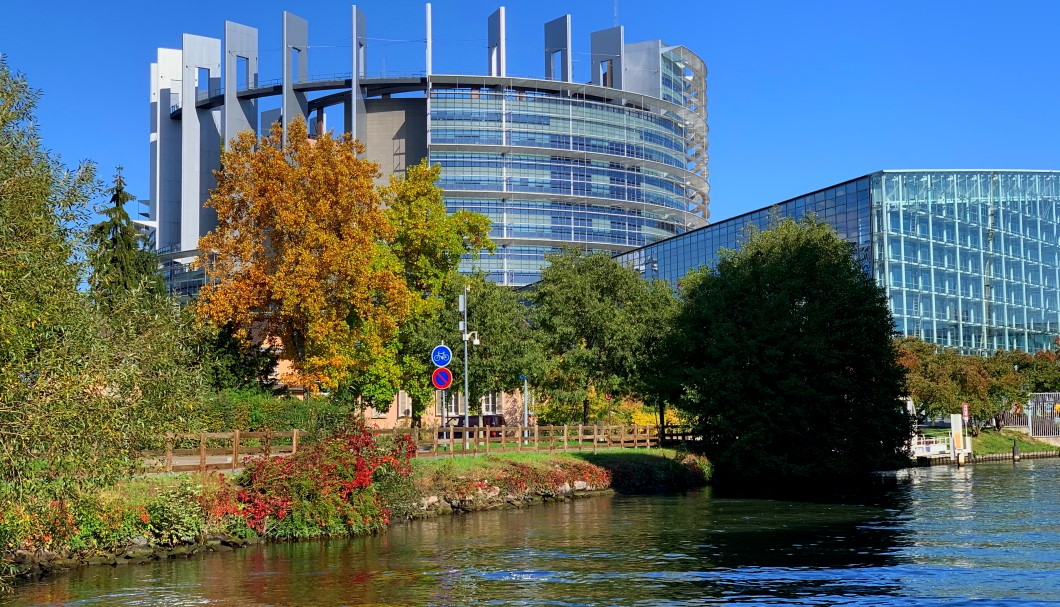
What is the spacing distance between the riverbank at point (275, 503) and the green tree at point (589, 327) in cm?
1764

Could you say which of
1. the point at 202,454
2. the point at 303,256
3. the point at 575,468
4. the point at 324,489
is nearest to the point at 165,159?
the point at 303,256

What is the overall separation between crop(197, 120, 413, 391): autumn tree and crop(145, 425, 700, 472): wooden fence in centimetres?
531

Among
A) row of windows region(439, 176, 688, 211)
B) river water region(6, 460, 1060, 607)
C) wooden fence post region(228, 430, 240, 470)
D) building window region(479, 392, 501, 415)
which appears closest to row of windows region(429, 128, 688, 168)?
row of windows region(439, 176, 688, 211)

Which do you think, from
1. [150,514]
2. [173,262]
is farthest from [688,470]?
[173,262]

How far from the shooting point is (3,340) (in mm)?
19234

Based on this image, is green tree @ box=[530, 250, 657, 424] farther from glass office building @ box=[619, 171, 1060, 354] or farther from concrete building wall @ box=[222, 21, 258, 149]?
concrete building wall @ box=[222, 21, 258, 149]

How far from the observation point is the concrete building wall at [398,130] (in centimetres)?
15262

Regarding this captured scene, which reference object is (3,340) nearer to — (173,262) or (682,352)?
(682,352)

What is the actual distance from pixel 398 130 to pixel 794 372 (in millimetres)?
110206

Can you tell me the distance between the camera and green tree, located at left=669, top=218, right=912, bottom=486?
50812 mm

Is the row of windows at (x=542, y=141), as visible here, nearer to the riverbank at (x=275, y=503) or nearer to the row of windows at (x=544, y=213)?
the row of windows at (x=544, y=213)

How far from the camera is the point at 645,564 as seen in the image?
24750mm

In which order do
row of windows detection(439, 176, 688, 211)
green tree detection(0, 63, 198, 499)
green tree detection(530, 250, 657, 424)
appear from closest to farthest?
green tree detection(0, 63, 198, 499), green tree detection(530, 250, 657, 424), row of windows detection(439, 176, 688, 211)

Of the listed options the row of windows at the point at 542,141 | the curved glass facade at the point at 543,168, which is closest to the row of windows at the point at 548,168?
the curved glass facade at the point at 543,168
